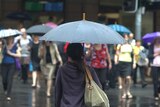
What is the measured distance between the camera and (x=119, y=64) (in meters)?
14.9

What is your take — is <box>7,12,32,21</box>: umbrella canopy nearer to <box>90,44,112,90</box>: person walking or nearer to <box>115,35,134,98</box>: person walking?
<box>115,35,134,98</box>: person walking

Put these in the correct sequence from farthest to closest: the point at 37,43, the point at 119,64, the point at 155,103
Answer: the point at 37,43 → the point at 119,64 → the point at 155,103

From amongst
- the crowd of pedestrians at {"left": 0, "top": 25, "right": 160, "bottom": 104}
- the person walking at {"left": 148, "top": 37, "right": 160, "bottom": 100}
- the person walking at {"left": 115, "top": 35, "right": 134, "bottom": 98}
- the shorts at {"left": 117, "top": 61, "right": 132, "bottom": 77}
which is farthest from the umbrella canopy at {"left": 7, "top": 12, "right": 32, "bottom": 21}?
the person walking at {"left": 148, "top": 37, "right": 160, "bottom": 100}

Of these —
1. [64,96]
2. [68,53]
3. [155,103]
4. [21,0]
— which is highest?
[21,0]

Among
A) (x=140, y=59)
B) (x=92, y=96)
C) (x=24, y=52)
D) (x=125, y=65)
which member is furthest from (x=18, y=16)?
(x=92, y=96)

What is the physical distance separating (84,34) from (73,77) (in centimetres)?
47

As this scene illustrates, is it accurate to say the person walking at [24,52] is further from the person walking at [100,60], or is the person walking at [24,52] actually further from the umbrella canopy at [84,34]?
the umbrella canopy at [84,34]

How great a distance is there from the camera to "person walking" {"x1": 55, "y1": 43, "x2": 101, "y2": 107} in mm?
5422

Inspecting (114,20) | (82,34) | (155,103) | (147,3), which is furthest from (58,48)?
(82,34)

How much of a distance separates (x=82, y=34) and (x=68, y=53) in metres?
0.26

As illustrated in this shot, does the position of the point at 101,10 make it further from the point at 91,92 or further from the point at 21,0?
the point at 91,92

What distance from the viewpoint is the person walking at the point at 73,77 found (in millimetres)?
5422

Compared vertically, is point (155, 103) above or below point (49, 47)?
below

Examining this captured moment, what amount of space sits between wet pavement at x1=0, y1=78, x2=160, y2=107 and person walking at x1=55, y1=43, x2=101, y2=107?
6924mm
